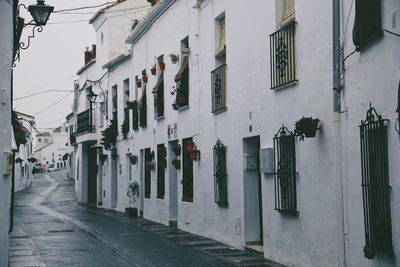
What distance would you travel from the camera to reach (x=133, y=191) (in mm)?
24031

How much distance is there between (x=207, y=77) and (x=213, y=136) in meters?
1.60

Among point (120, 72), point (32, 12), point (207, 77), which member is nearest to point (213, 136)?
point (207, 77)

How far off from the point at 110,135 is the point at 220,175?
1344 centimetres

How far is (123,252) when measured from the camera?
45.0 feet

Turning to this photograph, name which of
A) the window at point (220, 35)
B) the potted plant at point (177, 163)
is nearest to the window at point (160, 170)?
the potted plant at point (177, 163)

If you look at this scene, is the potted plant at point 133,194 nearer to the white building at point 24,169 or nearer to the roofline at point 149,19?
the roofline at point 149,19

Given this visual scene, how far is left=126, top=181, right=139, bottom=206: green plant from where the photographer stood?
23.9 meters

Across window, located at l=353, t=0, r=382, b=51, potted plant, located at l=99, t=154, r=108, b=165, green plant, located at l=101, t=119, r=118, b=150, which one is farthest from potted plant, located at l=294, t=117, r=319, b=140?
potted plant, located at l=99, t=154, r=108, b=165

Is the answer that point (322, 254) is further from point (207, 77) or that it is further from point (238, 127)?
point (207, 77)

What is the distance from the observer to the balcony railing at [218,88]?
14742 mm

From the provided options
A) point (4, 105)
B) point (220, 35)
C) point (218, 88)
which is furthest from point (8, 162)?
point (220, 35)

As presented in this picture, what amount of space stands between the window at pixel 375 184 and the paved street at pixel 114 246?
3.75 metres

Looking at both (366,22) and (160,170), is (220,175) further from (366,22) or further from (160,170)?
(366,22)

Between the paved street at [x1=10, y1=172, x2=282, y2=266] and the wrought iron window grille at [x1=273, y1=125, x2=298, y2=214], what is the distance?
122cm
